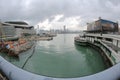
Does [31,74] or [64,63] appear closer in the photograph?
[31,74]

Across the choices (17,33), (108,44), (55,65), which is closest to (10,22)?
(17,33)

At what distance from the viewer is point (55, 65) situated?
10.7ft

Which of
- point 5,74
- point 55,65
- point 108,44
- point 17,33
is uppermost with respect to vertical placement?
point 17,33

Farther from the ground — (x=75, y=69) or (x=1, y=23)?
(x=1, y=23)

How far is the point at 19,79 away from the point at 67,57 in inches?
103

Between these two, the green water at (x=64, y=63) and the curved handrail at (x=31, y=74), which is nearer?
the curved handrail at (x=31, y=74)

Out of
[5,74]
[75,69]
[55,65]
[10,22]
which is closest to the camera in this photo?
[5,74]

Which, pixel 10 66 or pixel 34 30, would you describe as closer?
pixel 10 66

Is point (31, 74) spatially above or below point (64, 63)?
Answer: above

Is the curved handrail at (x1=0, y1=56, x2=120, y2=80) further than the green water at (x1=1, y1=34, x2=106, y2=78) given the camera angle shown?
No

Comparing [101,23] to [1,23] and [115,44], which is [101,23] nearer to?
[115,44]

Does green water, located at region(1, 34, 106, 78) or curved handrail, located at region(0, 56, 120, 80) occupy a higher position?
curved handrail, located at region(0, 56, 120, 80)

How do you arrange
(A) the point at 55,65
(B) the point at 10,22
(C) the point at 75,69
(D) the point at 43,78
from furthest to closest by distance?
(A) the point at 55,65
(C) the point at 75,69
(B) the point at 10,22
(D) the point at 43,78

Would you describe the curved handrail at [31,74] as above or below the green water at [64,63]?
above
